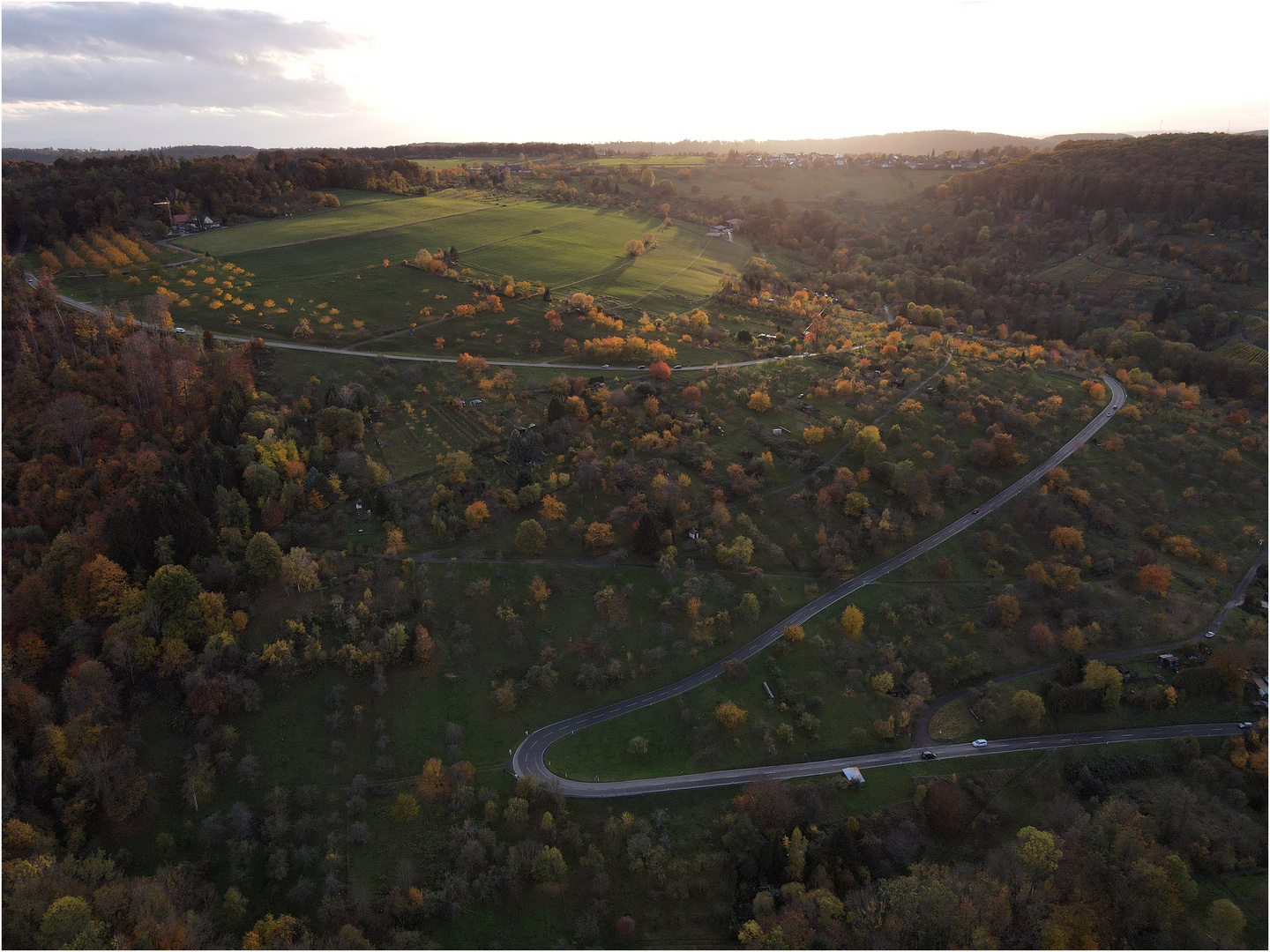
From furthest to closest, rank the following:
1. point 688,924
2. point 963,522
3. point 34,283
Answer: point 34,283, point 963,522, point 688,924

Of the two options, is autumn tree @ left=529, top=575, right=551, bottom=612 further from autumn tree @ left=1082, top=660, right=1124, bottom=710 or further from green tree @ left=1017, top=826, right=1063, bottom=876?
autumn tree @ left=1082, top=660, right=1124, bottom=710

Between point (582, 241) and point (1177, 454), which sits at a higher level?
point (582, 241)

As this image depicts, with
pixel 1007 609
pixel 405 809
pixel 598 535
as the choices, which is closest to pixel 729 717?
pixel 598 535

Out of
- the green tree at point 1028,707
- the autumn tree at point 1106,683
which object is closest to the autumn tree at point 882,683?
the green tree at point 1028,707

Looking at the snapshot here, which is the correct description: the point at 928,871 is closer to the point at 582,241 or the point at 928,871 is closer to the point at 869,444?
the point at 869,444

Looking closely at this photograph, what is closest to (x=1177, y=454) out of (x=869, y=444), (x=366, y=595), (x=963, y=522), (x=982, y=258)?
(x=963, y=522)

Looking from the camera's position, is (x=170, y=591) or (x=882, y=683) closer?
(x=170, y=591)

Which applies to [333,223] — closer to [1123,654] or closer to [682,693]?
[682,693]

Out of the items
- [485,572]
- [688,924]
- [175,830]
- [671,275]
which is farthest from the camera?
[671,275]

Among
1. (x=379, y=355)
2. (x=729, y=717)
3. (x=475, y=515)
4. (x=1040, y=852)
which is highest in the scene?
(x=379, y=355)
